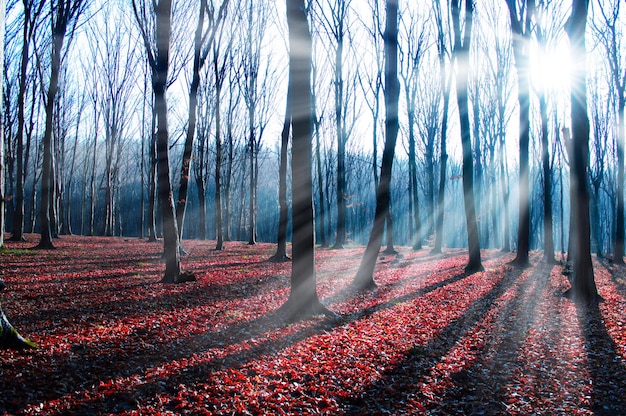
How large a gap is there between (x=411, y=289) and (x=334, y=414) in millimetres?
6657

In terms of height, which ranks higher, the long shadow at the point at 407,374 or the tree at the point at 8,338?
the tree at the point at 8,338

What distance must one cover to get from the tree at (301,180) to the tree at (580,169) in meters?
5.67

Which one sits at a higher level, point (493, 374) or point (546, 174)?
point (546, 174)

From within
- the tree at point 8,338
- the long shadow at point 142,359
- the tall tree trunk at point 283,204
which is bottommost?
the long shadow at point 142,359

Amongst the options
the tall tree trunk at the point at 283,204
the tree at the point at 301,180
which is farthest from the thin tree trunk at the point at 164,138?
the tall tree trunk at the point at 283,204

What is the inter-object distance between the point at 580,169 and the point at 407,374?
21.2 ft

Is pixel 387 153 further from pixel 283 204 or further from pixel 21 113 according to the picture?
pixel 21 113

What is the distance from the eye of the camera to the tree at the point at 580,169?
818cm

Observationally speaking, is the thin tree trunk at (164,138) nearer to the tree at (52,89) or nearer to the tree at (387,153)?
the tree at (387,153)

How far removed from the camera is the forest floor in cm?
356

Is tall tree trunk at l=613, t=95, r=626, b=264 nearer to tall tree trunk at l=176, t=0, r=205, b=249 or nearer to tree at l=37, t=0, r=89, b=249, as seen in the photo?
tall tree trunk at l=176, t=0, r=205, b=249

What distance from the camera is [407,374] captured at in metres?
4.48

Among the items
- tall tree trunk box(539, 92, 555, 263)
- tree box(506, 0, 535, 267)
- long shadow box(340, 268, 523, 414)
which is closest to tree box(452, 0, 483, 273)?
tree box(506, 0, 535, 267)

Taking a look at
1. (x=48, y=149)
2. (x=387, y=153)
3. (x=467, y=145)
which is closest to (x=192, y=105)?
(x=48, y=149)
